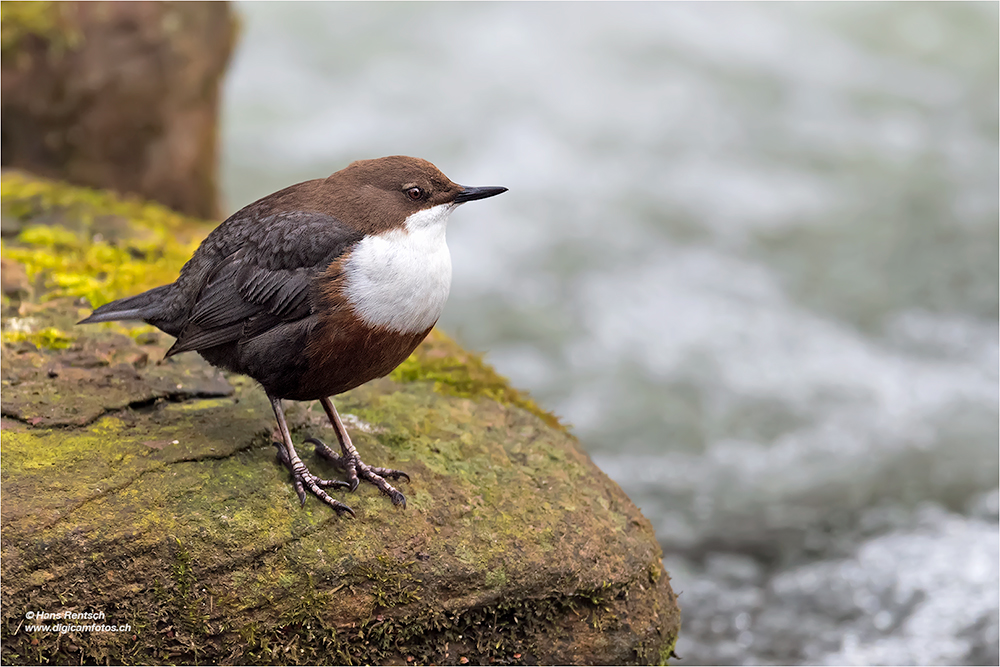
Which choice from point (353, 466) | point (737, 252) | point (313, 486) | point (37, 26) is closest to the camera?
point (313, 486)

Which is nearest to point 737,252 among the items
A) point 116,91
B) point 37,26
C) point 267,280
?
point 116,91

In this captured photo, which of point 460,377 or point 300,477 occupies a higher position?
point 460,377

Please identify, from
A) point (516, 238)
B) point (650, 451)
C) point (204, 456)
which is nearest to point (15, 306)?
point (204, 456)

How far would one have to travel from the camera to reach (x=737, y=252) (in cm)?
951

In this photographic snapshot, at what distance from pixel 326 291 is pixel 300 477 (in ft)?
2.44

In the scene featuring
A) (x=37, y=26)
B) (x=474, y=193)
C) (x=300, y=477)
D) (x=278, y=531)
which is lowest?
(x=278, y=531)

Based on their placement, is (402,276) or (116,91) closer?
(402,276)

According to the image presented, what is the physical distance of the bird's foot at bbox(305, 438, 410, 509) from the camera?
363 centimetres

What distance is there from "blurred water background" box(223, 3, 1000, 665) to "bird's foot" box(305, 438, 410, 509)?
2.35 meters

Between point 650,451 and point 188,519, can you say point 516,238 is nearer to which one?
point 650,451

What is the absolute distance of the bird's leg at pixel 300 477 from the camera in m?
3.51

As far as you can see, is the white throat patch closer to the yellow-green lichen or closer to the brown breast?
the brown breast

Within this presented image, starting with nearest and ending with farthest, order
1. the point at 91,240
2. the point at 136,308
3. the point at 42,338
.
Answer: the point at 136,308 < the point at 42,338 < the point at 91,240

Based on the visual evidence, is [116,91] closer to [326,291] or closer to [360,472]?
[326,291]
